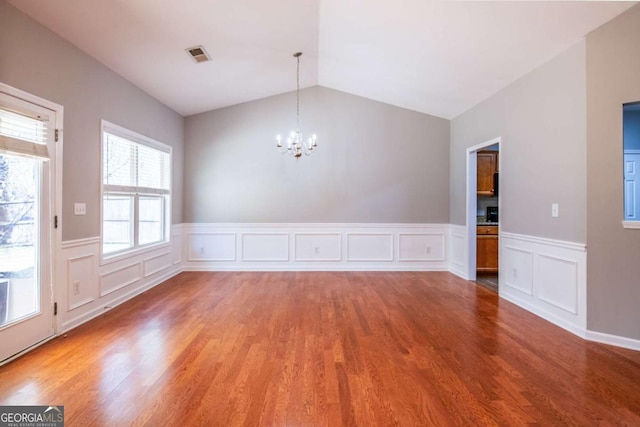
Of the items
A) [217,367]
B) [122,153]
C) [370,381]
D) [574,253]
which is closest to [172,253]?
[122,153]

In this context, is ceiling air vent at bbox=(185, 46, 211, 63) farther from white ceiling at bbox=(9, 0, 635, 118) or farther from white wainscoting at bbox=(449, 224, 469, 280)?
white wainscoting at bbox=(449, 224, 469, 280)

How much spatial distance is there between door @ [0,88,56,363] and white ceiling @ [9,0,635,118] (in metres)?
0.91

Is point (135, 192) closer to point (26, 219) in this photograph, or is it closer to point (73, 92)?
point (73, 92)

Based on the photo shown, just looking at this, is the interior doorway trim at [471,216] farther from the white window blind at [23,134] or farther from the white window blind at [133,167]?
the white window blind at [23,134]

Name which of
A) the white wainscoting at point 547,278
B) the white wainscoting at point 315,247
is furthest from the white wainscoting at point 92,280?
the white wainscoting at point 547,278

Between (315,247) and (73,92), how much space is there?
4.02m

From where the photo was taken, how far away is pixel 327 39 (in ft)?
12.9

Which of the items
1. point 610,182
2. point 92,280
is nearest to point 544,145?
point 610,182

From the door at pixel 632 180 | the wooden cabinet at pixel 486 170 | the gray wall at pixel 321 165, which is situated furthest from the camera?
the gray wall at pixel 321 165

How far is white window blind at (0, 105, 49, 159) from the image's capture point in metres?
2.35

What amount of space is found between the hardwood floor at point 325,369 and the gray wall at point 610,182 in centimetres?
40

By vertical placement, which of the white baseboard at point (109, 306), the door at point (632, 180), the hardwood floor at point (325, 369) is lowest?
the hardwood floor at point (325, 369)

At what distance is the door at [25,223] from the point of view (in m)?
2.38

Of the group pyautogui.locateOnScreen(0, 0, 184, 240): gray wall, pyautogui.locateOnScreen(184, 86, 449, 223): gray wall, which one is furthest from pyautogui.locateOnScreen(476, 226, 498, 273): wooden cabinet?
pyautogui.locateOnScreen(0, 0, 184, 240): gray wall
